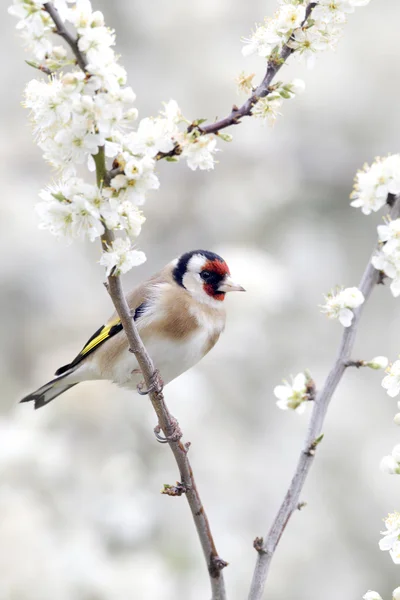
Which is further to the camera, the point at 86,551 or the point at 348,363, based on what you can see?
the point at 86,551

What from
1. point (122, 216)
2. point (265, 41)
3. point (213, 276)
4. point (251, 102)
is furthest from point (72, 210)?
point (213, 276)

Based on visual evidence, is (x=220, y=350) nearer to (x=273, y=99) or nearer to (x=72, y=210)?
(x=273, y=99)

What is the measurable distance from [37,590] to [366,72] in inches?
149

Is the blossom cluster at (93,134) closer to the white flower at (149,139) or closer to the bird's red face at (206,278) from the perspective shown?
the white flower at (149,139)

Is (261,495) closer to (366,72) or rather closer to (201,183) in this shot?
(201,183)

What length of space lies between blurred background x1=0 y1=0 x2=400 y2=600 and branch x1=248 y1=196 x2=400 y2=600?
1621mm

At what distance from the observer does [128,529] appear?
3271mm

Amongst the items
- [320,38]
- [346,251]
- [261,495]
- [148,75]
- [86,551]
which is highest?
[148,75]

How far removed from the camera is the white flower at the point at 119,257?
1265mm

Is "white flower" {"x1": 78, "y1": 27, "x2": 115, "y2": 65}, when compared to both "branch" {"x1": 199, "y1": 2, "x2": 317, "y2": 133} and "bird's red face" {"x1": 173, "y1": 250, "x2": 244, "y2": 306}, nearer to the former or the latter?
"branch" {"x1": 199, "y1": 2, "x2": 317, "y2": 133}

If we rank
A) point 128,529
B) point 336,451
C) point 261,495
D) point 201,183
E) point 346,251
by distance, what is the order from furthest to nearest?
1. point 346,251
2. point 201,183
3. point 336,451
4. point 261,495
5. point 128,529

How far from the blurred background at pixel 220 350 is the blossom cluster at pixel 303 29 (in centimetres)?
206

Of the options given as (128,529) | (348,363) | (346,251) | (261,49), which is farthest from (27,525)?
(346,251)

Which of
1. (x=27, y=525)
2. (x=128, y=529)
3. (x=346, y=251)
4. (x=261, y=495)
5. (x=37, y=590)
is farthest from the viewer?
(x=346, y=251)
